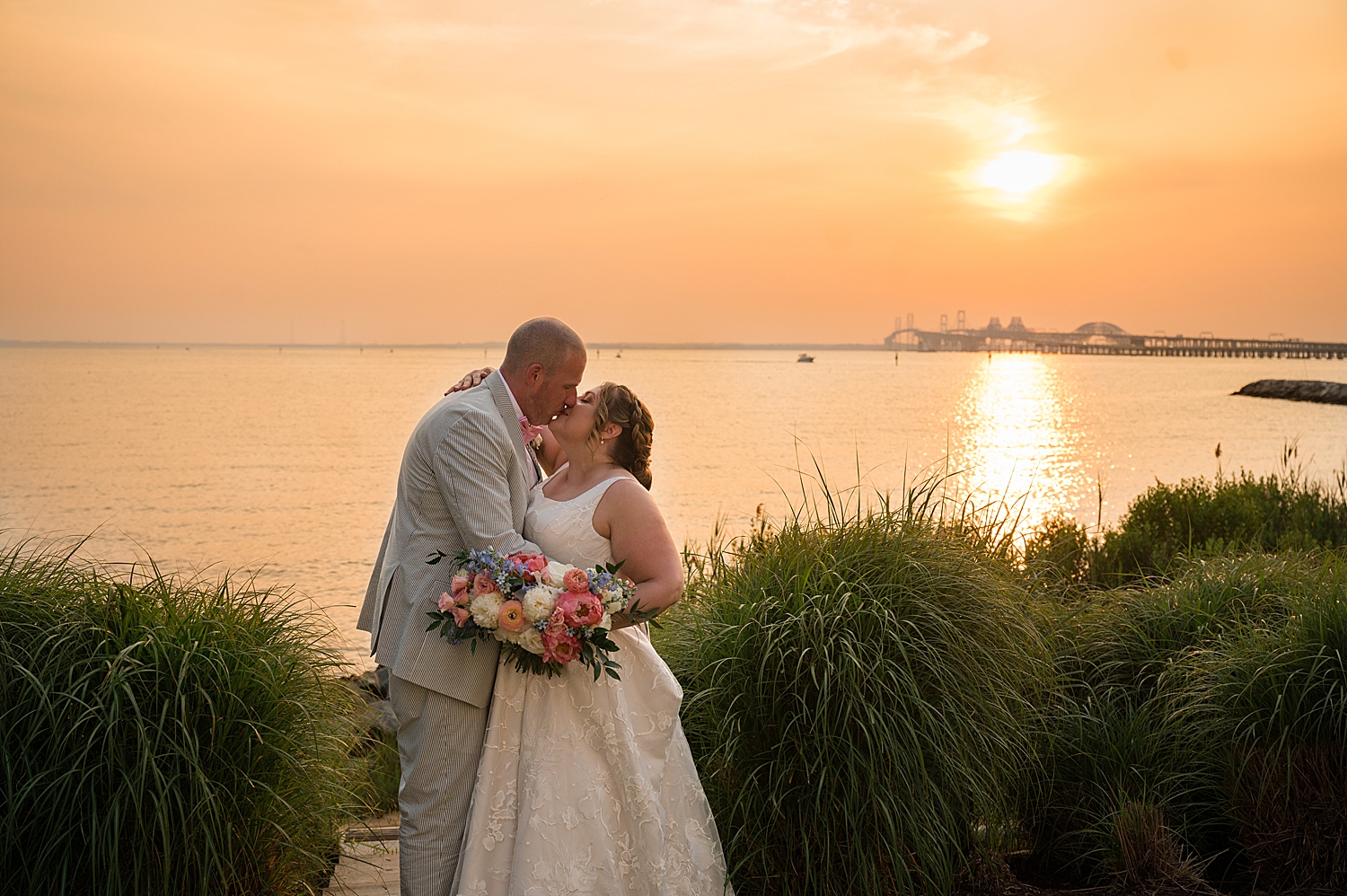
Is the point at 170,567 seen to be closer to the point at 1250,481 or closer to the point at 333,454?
the point at 1250,481

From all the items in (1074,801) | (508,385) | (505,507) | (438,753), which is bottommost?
(1074,801)

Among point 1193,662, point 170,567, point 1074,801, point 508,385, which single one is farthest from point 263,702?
point 170,567

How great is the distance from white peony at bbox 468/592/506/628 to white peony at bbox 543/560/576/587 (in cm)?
21

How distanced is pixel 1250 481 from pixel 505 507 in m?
11.7

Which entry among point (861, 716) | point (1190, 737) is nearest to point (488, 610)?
point (861, 716)

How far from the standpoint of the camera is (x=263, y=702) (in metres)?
4.23

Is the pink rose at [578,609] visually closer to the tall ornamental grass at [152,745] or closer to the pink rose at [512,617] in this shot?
the pink rose at [512,617]

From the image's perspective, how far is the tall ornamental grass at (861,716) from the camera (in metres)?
4.51

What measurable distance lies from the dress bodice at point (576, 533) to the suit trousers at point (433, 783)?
755 millimetres

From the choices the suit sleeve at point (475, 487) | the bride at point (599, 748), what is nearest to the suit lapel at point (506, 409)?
the suit sleeve at point (475, 487)

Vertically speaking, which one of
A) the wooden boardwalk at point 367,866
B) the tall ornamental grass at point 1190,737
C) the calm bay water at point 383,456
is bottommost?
the calm bay water at point 383,456

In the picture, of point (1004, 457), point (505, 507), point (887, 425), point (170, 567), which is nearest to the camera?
point (505, 507)

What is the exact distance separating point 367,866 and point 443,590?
76.0 inches

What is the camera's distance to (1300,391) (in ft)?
254
